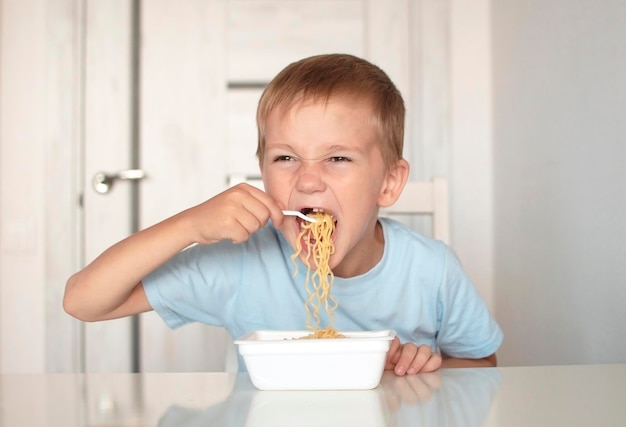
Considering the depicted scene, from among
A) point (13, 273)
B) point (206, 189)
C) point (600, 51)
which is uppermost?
point (600, 51)

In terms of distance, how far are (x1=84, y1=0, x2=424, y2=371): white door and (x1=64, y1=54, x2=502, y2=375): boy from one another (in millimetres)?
1236

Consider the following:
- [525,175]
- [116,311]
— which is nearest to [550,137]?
[525,175]

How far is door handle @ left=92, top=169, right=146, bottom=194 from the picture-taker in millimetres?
2568

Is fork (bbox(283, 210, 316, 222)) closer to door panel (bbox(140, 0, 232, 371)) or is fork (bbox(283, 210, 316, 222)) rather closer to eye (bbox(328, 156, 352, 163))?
eye (bbox(328, 156, 352, 163))

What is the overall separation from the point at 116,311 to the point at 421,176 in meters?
1.52

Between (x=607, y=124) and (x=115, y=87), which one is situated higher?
(x=115, y=87)

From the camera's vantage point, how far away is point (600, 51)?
56.1 inches

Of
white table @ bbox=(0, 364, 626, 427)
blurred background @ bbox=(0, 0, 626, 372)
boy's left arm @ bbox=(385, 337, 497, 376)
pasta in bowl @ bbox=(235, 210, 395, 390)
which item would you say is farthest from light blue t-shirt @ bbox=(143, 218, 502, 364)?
blurred background @ bbox=(0, 0, 626, 372)

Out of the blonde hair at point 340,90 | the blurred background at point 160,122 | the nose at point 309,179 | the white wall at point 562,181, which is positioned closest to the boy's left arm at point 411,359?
the nose at point 309,179

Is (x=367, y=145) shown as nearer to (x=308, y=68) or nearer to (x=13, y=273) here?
(x=308, y=68)

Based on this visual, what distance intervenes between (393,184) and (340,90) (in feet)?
0.76

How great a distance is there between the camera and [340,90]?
1.19 m

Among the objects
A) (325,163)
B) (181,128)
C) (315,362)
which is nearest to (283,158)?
(325,163)

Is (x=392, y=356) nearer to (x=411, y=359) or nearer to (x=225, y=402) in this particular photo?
(x=411, y=359)
